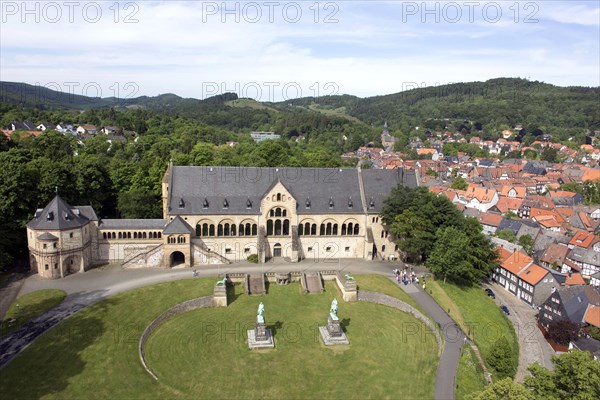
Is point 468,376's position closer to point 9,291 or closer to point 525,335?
point 525,335

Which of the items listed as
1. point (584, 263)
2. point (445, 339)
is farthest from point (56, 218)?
point (584, 263)

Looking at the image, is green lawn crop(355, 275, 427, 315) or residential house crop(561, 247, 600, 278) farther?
residential house crop(561, 247, 600, 278)

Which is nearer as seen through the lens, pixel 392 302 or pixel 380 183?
pixel 392 302

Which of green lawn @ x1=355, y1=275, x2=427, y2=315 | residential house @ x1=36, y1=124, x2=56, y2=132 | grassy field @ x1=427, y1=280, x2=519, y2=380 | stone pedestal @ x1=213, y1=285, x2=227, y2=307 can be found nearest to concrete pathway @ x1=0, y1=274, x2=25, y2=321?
stone pedestal @ x1=213, y1=285, x2=227, y2=307

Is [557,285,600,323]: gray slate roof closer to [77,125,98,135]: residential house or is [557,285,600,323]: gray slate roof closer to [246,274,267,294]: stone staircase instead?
[246,274,267,294]: stone staircase

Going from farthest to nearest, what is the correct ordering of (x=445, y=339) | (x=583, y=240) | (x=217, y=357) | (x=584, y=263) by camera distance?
(x=583, y=240) < (x=584, y=263) < (x=445, y=339) < (x=217, y=357)

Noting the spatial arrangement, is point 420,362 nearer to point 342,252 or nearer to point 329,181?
point 342,252
